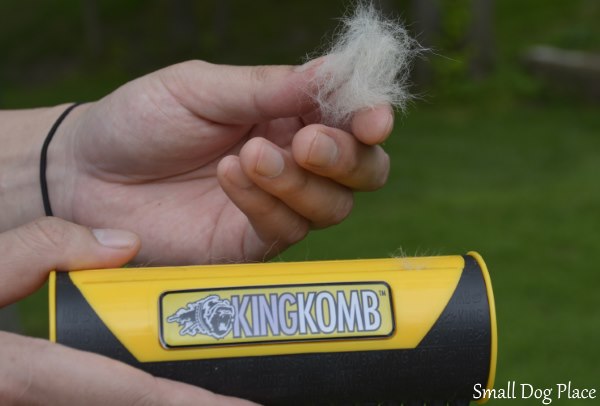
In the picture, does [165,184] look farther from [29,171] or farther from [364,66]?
[364,66]

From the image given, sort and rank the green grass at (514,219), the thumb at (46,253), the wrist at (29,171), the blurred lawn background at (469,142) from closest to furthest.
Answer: the thumb at (46,253) → the wrist at (29,171) → the green grass at (514,219) → the blurred lawn background at (469,142)

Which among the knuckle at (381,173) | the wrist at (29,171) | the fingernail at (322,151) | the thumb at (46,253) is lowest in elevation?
the thumb at (46,253)

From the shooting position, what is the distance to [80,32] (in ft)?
44.6

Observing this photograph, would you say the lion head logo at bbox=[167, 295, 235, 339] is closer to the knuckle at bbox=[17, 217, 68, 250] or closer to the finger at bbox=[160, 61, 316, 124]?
the knuckle at bbox=[17, 217, 68, 250]

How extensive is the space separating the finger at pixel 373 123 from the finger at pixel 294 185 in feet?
0.50

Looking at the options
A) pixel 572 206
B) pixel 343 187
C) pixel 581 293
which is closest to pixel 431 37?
pixel 572 206

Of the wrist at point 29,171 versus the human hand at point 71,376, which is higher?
the wrist at point 29,171

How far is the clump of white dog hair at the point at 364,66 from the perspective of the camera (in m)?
1.39

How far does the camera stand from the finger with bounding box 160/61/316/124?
1.52 metres

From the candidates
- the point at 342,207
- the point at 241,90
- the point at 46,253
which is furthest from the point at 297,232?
the point at 46,253

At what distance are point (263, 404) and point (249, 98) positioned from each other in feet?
2.00

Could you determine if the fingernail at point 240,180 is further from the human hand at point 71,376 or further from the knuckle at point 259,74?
the human hand at point 71,376

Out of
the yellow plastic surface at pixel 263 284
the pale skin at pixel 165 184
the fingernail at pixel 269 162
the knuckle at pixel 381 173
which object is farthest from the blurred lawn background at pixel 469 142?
the yellow plastic surface at pixel 263 284

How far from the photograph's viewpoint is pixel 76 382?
1228 mm
